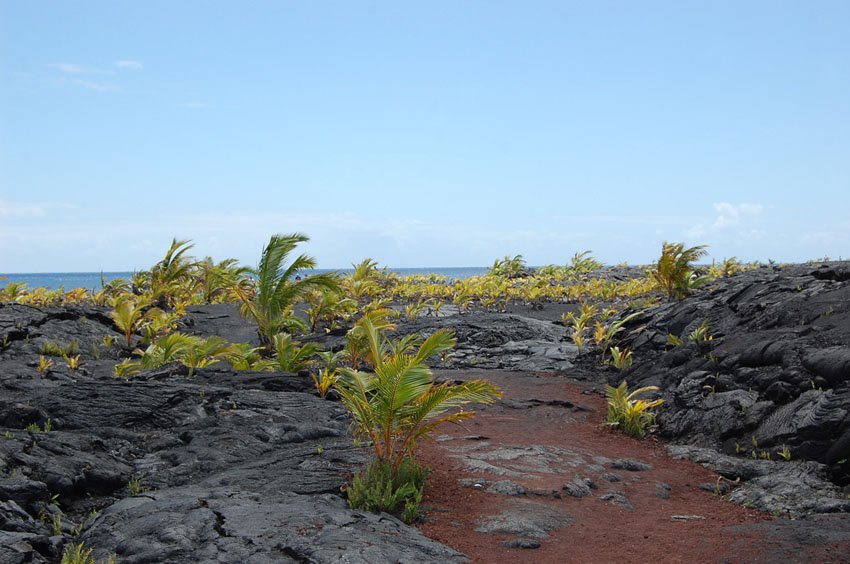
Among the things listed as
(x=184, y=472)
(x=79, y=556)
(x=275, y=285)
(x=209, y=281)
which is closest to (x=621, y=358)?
(x=275, y=285)

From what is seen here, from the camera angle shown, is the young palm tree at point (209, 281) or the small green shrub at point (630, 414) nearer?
the small green shrub at point (630, 414)

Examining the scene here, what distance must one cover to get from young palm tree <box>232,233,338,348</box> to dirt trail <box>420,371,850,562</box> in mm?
6383

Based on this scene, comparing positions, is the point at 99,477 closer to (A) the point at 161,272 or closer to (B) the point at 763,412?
(B) the point at 763,412

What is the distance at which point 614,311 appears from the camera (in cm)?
2061

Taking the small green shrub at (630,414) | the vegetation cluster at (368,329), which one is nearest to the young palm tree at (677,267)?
the vegetation cluster at (368,329)

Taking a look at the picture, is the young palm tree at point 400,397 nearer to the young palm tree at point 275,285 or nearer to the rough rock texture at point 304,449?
the rough rock texture at point 304,449

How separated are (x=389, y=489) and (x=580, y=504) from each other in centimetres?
226

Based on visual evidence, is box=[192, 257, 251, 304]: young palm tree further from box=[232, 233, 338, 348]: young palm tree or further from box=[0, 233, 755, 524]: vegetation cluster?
box=[232, 233, 338, 348]: young palm tree

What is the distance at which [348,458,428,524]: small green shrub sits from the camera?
655 centimetres

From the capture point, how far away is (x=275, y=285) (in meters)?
15.6

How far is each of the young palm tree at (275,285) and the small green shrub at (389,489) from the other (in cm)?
879

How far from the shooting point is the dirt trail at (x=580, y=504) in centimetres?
595

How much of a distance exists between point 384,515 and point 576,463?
3323 millimetres

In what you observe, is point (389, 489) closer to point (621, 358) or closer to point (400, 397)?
point (400, 397)
